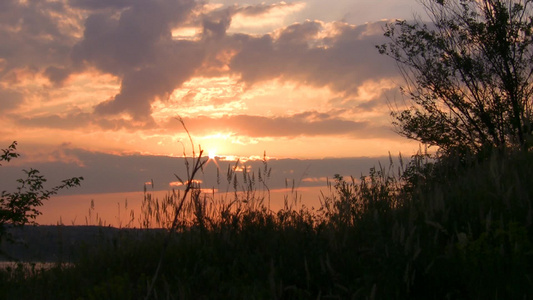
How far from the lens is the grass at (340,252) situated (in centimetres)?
511

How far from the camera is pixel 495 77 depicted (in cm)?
1597

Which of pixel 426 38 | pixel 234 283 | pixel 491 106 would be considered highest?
pixel 426 38

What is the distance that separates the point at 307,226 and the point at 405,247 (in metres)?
2.36

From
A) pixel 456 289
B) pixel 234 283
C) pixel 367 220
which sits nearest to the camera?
pixel 456 289

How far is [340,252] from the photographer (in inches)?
237

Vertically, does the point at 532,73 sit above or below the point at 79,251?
above

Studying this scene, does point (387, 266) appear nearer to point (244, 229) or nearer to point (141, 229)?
point (244, 229)

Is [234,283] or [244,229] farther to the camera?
[244,229]

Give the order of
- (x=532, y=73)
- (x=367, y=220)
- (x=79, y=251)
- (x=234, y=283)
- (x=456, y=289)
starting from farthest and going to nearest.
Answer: (x=532, y=73) < (x=79, y=251) < (x=367, y=220) < (x=234, y=283) < (x=456, y=289)

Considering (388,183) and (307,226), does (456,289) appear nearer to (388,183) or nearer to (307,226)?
(307,226)

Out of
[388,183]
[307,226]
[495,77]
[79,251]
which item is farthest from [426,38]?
[79,251]

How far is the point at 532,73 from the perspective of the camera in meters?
15.6

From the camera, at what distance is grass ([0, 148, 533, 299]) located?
16.8ft

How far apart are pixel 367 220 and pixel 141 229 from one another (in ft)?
14.7
